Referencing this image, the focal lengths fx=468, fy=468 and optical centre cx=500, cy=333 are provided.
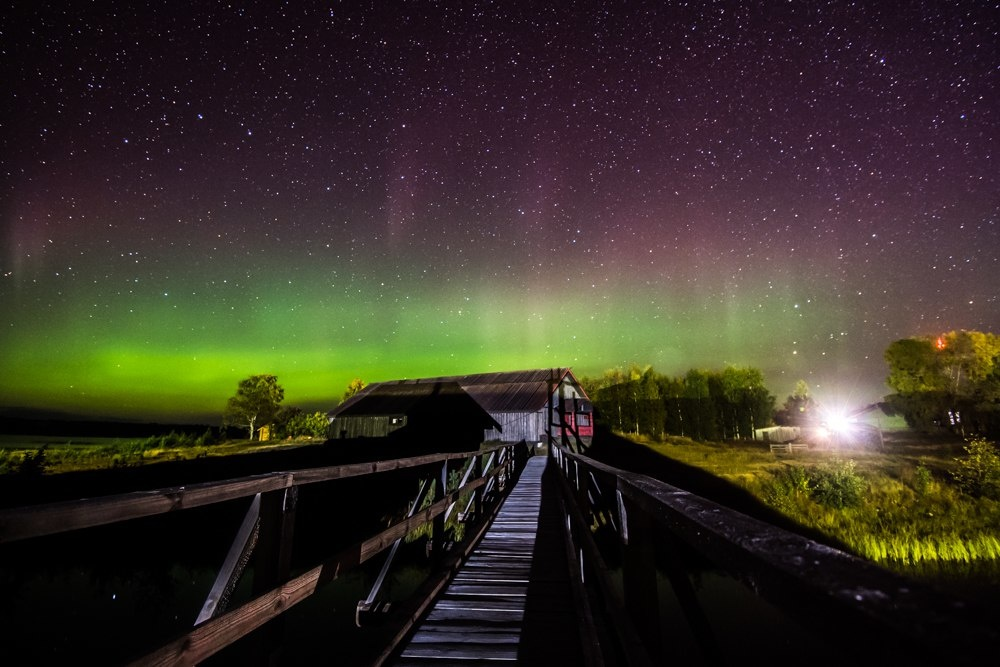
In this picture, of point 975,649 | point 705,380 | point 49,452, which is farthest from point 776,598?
point 705,380

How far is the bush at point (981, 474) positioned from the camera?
18172mm

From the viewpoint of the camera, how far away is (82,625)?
9867 millimetres

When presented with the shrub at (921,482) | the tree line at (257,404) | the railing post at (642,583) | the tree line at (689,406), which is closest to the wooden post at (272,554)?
the railing post at (642,583)

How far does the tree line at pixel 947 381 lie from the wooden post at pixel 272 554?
62.0 m

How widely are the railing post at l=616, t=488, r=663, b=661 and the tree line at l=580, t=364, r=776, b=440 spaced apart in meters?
44.8

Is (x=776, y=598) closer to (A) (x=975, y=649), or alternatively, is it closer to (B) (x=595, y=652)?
(A) (x=975, y=649)

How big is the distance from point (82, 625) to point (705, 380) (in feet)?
232

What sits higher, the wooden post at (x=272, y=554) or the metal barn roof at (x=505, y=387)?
the metal barn roof at (x=505, y=387)

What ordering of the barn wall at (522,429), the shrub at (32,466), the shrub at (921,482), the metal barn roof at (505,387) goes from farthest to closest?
the metal barn roof at (505,387), the barn wall at (522,429), the shrub at (921,482), the shrub at (32,466)

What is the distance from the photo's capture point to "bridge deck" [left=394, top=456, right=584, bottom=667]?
3586 mm

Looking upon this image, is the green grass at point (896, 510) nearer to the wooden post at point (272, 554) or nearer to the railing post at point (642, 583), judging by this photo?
the railing post at point (642, 583)

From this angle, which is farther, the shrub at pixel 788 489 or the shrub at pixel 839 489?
the shrub at pixel 788 489

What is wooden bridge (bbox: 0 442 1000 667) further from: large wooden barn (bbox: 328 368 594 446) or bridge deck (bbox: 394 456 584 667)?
large wooden barn (bbox: 328 368 594 446)

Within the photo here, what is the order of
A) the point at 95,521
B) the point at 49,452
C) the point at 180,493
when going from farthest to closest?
the point at 49,452 < the point at 180,493 < the point at 95,521
